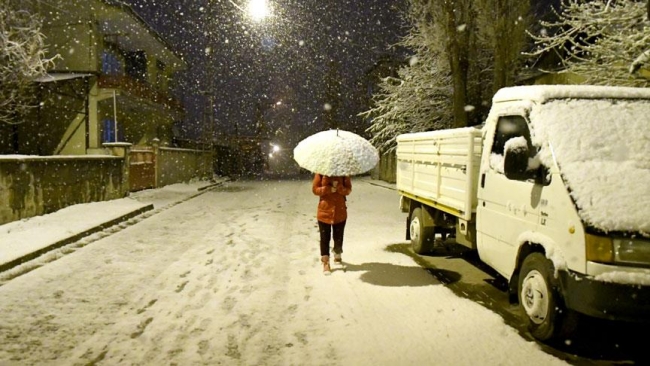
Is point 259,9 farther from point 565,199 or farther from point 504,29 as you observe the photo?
point 565,199

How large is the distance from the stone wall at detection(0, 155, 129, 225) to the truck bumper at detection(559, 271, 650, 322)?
10792mm

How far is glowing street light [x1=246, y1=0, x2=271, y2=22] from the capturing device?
58.9 ft

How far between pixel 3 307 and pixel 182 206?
1086 centimetres

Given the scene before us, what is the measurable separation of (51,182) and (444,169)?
9.89 m

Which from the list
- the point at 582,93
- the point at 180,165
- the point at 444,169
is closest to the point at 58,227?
the point at 444,169

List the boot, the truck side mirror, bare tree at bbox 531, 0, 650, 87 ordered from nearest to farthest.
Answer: the truck side mirror, the boot, bare tree at bbox 531, 0, 650, 87

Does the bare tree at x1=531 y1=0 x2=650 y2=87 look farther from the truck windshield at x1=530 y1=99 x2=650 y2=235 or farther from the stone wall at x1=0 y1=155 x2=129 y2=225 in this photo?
the stone wall at x1=0 y1=155 x2=129 y2=225

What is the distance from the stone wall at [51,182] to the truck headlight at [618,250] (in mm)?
10833

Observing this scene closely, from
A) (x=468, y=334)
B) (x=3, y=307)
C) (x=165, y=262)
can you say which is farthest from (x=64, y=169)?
(x=468, y=334)

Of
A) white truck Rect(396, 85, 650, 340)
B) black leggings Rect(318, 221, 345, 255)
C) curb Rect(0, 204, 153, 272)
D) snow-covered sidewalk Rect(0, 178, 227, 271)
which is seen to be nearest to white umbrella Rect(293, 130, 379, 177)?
black leggings Rect(318, 221, 345, 255)

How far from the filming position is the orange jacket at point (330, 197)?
6.75 m

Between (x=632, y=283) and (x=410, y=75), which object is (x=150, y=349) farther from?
(x=410, y=75)

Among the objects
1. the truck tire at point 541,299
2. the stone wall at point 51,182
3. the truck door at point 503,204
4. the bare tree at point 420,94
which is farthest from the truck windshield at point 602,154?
the bare tree at point 420,94

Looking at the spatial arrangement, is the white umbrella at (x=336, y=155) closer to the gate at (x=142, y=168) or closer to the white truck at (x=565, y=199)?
the white truck at (x=565, y=199)
